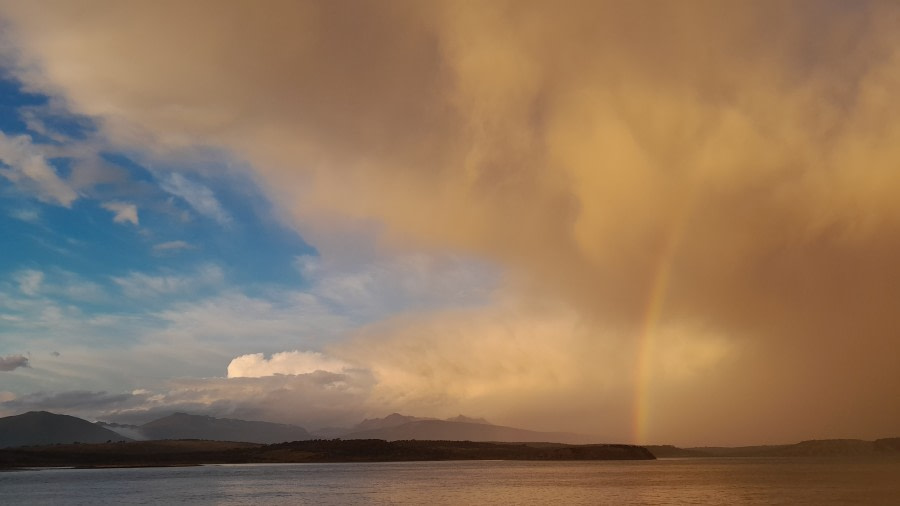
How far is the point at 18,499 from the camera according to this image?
104438 millimetres

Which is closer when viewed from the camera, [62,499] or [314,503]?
[314,503]

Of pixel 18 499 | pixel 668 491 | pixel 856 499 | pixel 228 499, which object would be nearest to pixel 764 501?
pixel 856 499

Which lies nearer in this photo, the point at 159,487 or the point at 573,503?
the point at 573,503

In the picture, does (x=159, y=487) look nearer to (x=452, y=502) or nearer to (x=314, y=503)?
(x=314, y=503)

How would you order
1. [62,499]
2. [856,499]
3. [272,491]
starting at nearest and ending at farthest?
[856,499] < [62,499] < [272,491]

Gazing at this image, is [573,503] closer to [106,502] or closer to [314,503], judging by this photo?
[314,503]

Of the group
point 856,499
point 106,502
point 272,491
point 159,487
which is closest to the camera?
point 856,499

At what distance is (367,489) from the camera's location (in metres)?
115

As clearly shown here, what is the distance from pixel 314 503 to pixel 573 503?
114 ft

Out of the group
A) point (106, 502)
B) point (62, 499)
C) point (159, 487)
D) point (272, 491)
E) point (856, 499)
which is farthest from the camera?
point (159, 487)

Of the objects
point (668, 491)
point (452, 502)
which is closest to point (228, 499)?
point (452, 502)

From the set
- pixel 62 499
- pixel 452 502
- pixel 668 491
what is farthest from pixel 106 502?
pixel 668 491

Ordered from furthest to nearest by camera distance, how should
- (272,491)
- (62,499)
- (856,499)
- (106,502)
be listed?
(272,491) < (62,499) < (106,502) < (856,499)

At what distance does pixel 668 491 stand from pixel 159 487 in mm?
95088
